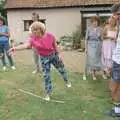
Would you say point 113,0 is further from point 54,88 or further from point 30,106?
point 30,106

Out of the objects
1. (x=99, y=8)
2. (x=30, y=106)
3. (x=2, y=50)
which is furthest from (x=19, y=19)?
(x=30, y=106)

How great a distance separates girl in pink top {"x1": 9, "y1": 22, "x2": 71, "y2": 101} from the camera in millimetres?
6930

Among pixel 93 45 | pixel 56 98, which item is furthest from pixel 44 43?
pixel 93 45

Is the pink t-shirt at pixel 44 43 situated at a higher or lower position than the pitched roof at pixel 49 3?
lower

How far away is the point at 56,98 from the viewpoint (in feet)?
24.7

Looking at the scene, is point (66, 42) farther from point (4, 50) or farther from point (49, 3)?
point (4, 50)

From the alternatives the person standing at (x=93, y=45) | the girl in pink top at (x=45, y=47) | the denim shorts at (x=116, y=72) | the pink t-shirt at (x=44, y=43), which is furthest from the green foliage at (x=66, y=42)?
the denim shorts at (x=116, y=72)

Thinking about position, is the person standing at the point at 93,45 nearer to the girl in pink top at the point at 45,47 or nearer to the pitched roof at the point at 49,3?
the girl in pink top at the point at 45,47

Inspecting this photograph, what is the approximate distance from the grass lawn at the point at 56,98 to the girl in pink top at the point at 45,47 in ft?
1.54

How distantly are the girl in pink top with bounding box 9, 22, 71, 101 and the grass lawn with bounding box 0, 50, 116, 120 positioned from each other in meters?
0.47

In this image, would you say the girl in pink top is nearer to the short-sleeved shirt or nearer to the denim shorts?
the denim shorts

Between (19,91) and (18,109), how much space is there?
4.68 feet

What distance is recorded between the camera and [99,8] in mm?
21500

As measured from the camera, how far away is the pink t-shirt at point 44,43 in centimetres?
710
